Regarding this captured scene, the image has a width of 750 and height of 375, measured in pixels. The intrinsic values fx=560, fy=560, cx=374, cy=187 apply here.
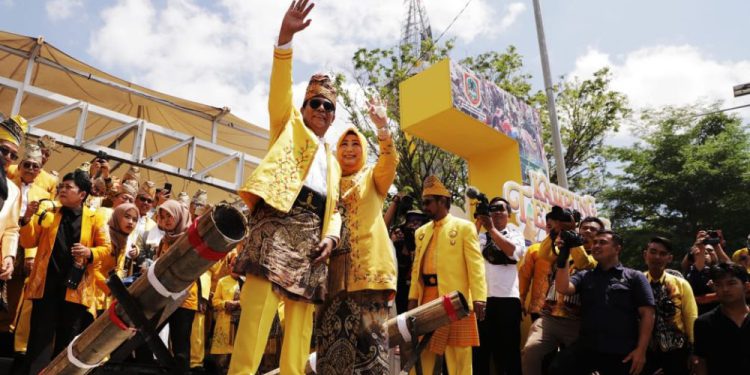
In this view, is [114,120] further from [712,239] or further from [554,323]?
[712,239]

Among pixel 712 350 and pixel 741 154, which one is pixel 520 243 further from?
pixel 741 154

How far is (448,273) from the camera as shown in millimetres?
4602

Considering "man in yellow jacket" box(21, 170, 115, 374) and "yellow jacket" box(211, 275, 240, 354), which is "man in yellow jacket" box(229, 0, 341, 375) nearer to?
"man in yellow jacket" box(21, 170, 115, 374)

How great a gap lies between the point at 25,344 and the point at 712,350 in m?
5.37

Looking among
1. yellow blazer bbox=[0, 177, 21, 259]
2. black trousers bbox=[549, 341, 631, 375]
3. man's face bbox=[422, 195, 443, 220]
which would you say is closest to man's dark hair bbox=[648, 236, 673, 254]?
black trousers bbox=[549, 341, 631, 375]

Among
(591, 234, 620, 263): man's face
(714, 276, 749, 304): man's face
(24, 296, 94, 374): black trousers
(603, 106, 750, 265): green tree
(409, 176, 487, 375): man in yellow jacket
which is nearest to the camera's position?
(24, 296, 94, 374): black trousers

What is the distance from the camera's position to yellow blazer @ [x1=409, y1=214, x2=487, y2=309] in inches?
178

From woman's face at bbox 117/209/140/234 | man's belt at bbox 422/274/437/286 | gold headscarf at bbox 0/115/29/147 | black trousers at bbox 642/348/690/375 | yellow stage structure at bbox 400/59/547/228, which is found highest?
yellow stage structure at bbox 400/59/547/228

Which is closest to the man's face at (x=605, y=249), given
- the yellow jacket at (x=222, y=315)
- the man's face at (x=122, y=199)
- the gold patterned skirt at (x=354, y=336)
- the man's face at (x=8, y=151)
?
the gold patterned skirt at (x=354, y=336)

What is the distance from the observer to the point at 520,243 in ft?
Result: 18.8

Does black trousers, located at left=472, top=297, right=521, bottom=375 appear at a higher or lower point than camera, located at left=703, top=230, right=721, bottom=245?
lower

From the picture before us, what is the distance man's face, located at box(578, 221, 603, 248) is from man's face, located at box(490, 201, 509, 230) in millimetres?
742

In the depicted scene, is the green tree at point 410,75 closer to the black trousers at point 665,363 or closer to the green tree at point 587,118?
the green tree at point 587,118

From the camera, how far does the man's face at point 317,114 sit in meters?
3.20
